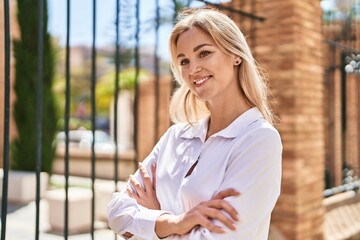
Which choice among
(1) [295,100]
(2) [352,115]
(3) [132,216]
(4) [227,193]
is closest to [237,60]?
(4) [227,193]

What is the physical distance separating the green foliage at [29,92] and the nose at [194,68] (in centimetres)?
902

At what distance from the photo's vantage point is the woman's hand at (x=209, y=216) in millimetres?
1469

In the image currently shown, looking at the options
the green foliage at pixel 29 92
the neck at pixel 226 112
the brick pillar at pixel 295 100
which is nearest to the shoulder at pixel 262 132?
the neck at pixel 226 112

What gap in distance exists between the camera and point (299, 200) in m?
3.79

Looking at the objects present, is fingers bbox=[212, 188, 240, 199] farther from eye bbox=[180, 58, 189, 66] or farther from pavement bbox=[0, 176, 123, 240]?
pavement bbox=[0, 176, 123, 240]

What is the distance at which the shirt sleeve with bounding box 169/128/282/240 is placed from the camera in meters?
1.48

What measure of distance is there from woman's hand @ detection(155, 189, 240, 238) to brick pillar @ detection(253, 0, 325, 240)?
2446 millimetres

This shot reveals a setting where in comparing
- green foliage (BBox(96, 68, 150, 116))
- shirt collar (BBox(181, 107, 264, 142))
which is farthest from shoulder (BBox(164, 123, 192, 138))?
green foliage (BBox(96, 68, 150, 116))

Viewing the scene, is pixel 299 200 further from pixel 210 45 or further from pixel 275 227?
pixel 210 45

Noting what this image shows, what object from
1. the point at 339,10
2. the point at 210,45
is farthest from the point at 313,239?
the point at 339,10

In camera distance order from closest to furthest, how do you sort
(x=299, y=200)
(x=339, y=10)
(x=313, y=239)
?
1. (x=299, y=200)
2. (x=313, y=239)
3. (x=339, y=10)

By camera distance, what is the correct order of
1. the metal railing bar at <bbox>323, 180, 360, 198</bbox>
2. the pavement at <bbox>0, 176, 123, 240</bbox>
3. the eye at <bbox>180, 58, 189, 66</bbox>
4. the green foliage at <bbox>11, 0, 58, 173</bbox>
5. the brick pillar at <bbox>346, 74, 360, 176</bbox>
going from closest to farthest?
the eye at <bbox>180, 58, 189, 66</bbox>, the metal railing bar at <bbox>323, 180, 360, 198</bbox>, the pavement at <bbox>0, 176, 123, 240</bbox>, the brick pillar at <bbox>346, 74, 360, 176</bbox>, the green foliage at <bbox>11, 0, 58, 173</bbox>

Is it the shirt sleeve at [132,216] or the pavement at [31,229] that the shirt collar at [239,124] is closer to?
the shirt sleeve at [132,216]

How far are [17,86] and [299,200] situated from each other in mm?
8398
